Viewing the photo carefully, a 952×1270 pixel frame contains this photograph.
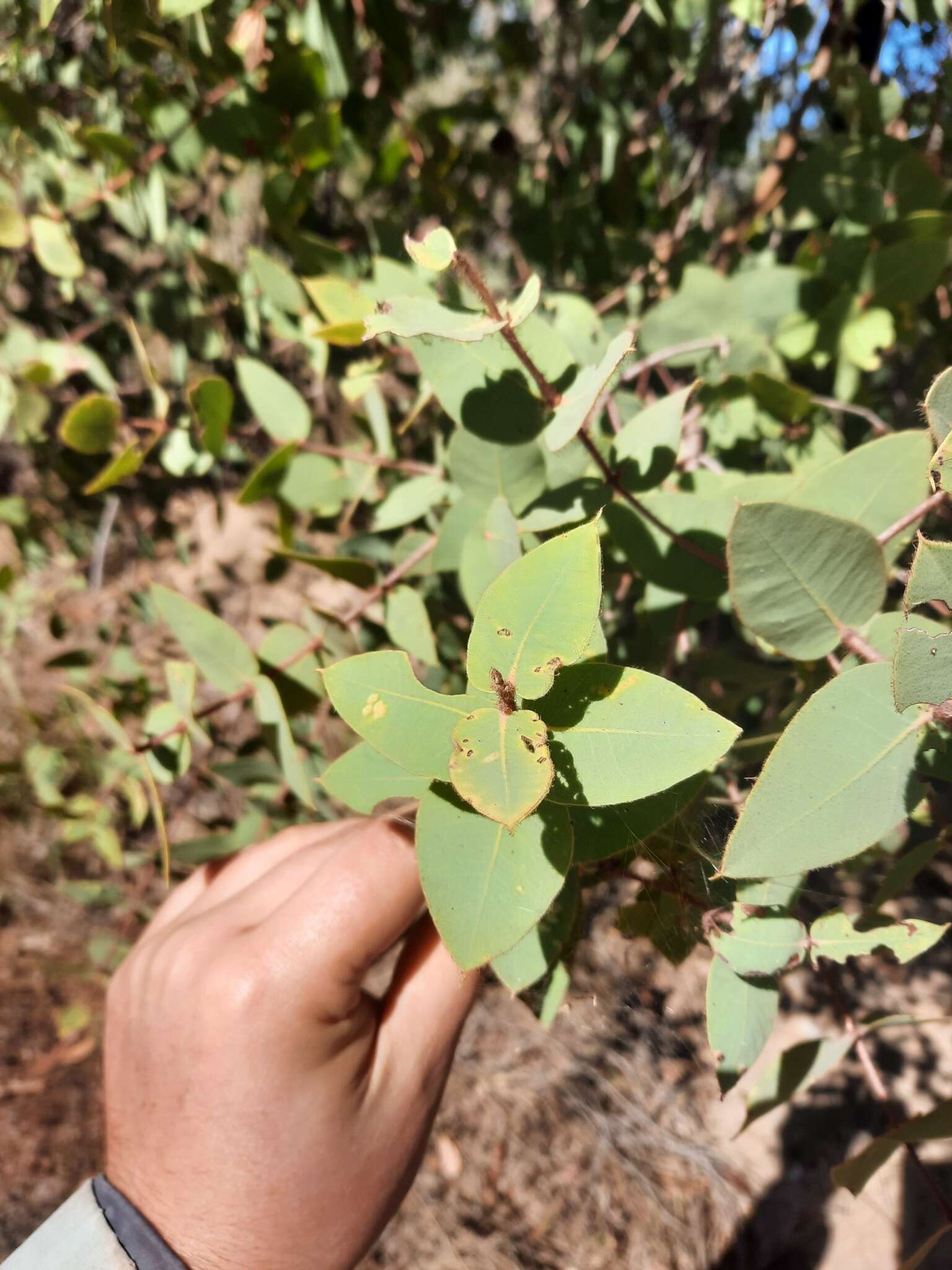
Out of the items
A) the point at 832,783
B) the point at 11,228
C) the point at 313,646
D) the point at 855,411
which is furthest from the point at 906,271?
the point at 11,228

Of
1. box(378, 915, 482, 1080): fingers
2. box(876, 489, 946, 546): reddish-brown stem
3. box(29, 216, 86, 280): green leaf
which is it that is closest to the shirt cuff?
box(378, 915, 482, 1080): fingers

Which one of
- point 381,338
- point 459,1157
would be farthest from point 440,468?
point 459,1157

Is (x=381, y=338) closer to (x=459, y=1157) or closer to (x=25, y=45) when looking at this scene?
(x=25, y=45)

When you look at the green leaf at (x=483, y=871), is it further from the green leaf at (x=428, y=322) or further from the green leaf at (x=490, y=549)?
the green leaf at (x=428, y=322)

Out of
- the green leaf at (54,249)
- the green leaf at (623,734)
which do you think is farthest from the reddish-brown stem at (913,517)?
the green leaf at (54,249)

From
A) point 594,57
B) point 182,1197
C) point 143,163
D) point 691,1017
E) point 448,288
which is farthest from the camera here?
point 691,1017

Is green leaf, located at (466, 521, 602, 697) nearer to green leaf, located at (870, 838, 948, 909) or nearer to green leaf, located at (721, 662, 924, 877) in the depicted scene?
green leaf, located at (721, 662, 924, 877)

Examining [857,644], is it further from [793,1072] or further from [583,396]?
[793,1072]
